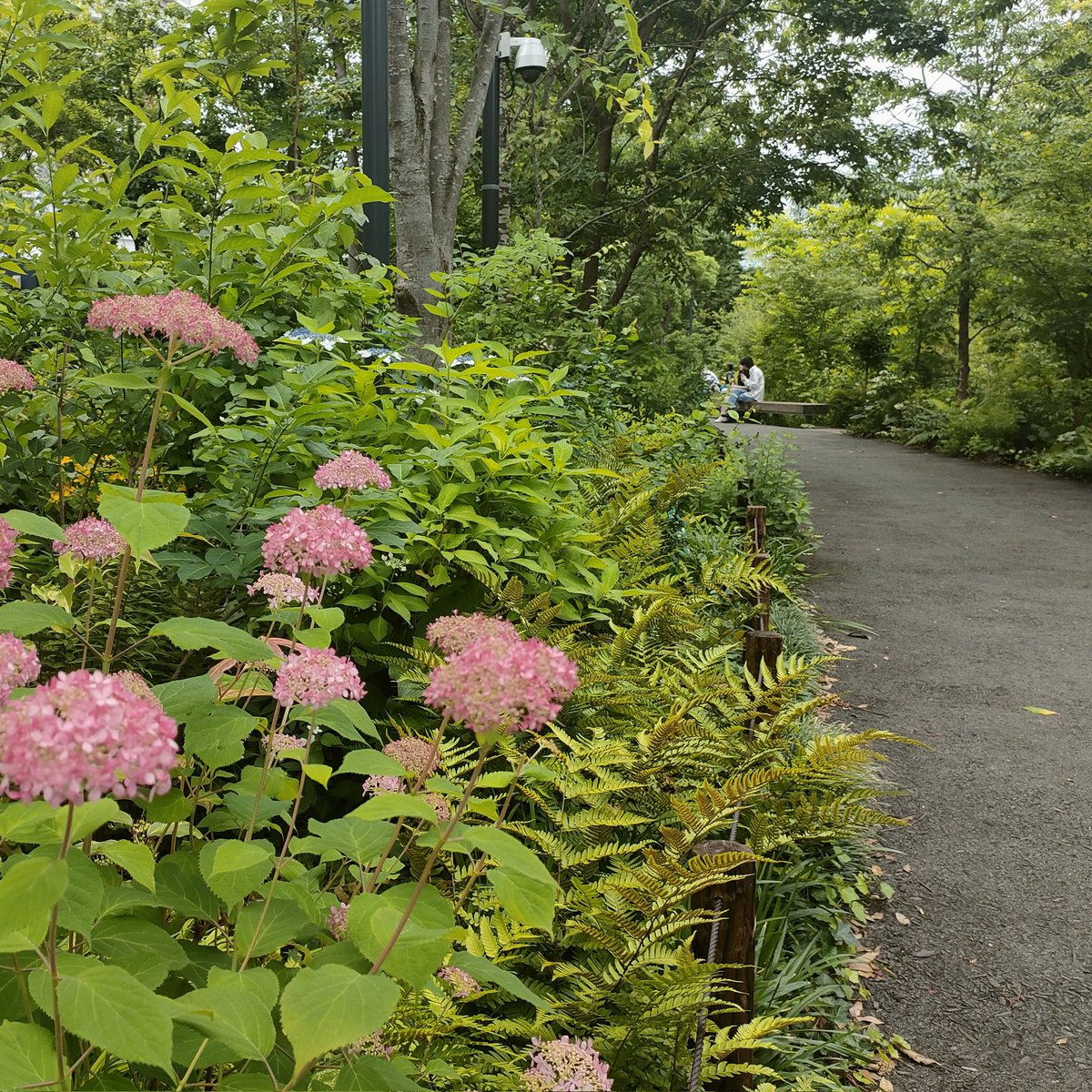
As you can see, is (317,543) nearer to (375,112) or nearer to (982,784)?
(982,784)

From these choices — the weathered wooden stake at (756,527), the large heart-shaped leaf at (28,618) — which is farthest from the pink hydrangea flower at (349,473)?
the weathered wooden stake at (756,527)

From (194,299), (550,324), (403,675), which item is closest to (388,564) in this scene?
(403,675)

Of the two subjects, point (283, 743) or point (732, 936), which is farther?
point (732, 936)

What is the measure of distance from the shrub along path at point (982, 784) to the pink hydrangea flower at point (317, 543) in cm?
219

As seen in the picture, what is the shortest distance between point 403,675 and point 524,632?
1.93 ft

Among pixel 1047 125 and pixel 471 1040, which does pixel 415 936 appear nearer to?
pixel 471 1040

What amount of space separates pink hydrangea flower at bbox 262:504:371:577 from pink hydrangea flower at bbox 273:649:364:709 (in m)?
0.16

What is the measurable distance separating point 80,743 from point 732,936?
5.67 feet

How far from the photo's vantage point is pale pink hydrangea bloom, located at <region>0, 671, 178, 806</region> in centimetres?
68

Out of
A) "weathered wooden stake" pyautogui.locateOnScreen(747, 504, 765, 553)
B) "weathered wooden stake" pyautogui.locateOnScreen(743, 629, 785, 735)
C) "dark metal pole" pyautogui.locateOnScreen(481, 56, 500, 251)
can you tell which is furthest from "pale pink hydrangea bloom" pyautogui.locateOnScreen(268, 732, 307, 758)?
"dark metal pole" pyautogui.locateOnScreen(481, 56, 500, 251)

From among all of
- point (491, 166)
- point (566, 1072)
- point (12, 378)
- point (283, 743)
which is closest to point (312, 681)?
point (283, 743)

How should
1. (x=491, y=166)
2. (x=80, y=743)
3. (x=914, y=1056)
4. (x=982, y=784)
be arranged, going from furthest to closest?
(x=491, y=166), (x=982, y=784), (x=914, y=1056), (x=80, y=743)

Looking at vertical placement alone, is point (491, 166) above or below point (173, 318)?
above

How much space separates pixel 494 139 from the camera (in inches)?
328
